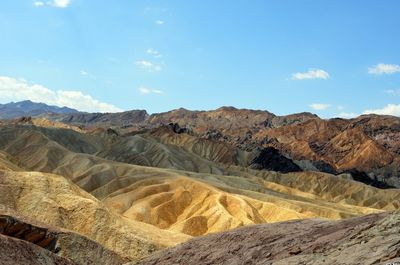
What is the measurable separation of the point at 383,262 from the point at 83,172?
9710 cm

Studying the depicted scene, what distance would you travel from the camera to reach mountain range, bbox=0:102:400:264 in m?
16.9

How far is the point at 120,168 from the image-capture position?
10394 cm

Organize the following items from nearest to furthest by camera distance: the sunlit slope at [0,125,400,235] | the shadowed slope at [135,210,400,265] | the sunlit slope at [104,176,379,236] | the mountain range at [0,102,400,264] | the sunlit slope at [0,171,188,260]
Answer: the shadowed slope at [135,210,400,265]
the mountain range at [0,102,400,264]
the sunlit slope at [0,171,188,260]
the sunlit slope at [104,176,379,236]
the sunlit slope at [0,125,400,235]

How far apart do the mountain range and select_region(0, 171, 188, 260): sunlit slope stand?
8 centimetres

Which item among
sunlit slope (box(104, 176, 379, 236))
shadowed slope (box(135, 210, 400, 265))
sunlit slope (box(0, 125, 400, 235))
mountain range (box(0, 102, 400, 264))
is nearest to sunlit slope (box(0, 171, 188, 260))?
mountain range (box(0, 102, 400, 264))

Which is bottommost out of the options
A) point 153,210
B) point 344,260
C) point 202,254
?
point 153,210

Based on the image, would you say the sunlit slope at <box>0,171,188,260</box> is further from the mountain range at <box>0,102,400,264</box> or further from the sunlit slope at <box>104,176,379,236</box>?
the sunlit slope at <box>104,176,379,236</box>


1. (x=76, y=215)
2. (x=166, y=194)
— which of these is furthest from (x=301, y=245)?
(x=166, y=194)

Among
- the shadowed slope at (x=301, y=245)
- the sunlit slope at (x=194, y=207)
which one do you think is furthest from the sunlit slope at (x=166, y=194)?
the shadowed slope at (x=301, y=245)

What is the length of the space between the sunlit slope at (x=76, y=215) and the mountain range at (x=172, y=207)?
0.27 feet

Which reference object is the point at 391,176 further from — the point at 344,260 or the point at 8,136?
the point at 344,260

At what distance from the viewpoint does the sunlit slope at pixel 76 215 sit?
36594 mm

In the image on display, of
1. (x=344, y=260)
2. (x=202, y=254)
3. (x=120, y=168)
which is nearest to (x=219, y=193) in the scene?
(x=120, y=168)

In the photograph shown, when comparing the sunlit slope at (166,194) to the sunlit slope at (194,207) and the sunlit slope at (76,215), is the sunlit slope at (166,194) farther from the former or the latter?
the sunlit slope at (76,215)
